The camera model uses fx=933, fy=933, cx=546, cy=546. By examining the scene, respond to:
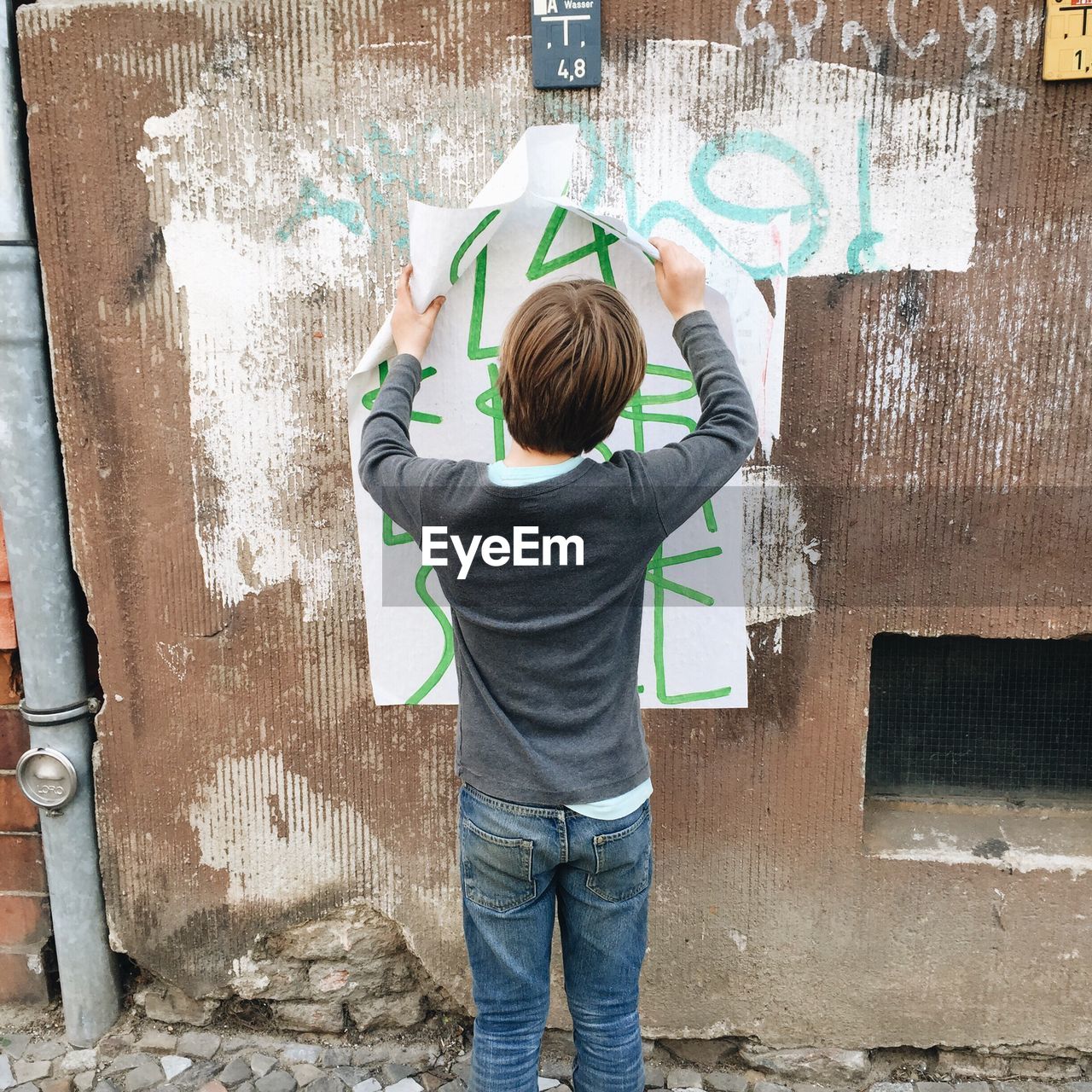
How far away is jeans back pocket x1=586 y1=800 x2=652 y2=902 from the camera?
65.6 inches

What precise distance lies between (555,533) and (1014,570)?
1220 mm

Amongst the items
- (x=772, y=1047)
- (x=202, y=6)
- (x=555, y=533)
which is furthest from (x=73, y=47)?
(x=772, y=1047)

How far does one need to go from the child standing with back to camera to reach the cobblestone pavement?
0.70m

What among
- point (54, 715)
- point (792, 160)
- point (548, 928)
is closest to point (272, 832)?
point (54, 715)

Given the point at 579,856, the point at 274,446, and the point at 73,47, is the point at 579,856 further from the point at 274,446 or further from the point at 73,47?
the point at 73,47

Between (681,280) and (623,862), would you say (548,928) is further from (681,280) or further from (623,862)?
(681,280)

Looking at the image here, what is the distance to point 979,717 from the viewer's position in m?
2.33

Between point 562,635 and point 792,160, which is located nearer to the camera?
point 562,635

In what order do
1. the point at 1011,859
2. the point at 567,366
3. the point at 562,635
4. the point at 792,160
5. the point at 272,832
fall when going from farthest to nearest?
the point at 272,832, the point at 1011,859, the point at 792,160, the point at 562,635, the point at 567,366

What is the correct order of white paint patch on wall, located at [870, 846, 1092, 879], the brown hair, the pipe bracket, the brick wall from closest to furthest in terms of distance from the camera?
1. the brown hair
2. white paint patch on wall, located at [870, 846, 1092, 879]
3. the pipe bracket
4. the brick wall

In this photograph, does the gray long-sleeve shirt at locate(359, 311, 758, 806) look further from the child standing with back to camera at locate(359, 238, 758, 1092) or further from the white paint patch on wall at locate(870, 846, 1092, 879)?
the white paint patch on wall at locate(870, 846, 1092, 879)

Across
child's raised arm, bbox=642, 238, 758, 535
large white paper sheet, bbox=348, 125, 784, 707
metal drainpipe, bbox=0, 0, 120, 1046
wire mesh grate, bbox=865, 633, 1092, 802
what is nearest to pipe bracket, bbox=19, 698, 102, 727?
metal drainpipe, bbox=0, 0, 120, 1046

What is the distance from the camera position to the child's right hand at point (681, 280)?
183 cm
